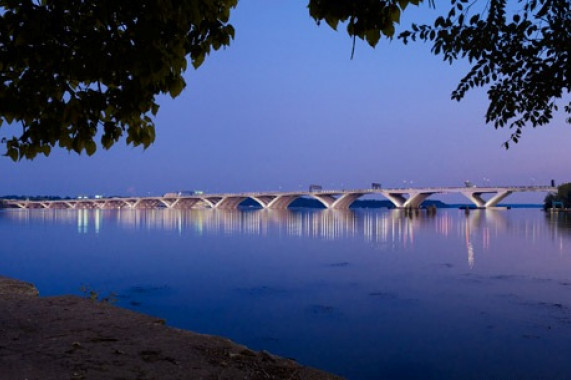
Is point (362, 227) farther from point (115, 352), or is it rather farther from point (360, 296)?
point (115, 352)

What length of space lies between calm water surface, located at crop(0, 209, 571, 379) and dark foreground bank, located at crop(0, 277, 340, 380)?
3313mm

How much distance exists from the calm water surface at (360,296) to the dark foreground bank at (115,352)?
3313mm

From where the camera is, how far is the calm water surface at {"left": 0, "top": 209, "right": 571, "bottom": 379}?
1075 cm

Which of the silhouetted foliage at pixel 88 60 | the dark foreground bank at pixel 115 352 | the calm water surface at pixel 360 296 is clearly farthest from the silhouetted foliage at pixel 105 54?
the calm water surface at pixel 360 296

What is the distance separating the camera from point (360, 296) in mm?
18516

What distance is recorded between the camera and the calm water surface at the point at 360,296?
1075cm

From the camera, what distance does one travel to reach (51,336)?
24.1ft

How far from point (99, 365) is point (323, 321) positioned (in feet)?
29.5

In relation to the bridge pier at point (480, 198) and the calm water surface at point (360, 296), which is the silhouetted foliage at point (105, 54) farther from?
the bridge pier at point (480, 198)

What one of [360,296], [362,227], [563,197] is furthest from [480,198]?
[360,296]

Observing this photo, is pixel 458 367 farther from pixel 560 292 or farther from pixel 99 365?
pixel 560 292

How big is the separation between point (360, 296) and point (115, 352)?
42.5ft

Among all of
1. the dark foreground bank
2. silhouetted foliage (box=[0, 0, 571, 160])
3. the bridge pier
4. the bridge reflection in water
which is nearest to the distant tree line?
the bridge pier

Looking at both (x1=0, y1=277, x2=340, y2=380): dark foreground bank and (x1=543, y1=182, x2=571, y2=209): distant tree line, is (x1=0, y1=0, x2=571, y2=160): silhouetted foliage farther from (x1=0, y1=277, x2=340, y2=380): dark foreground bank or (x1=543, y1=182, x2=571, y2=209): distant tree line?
(x1=543, y1=182, x2=571, y2=209): distant tree line
